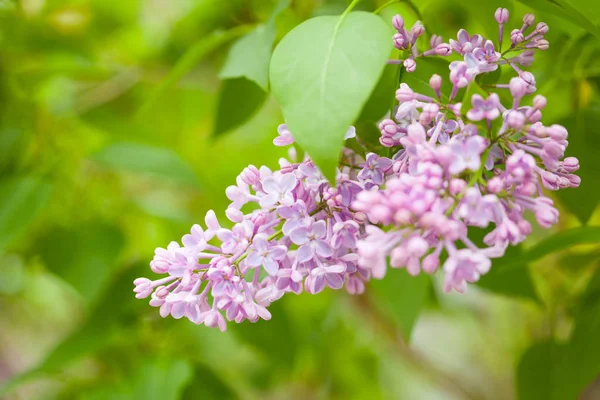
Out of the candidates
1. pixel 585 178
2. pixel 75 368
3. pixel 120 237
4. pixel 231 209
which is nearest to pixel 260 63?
pixel 231 209

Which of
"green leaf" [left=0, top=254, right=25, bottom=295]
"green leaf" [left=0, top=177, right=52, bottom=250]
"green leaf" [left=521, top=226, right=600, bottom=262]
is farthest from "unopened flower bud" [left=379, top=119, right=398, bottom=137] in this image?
"green leaf" [left=0, top=254, right=25, bottom=295]

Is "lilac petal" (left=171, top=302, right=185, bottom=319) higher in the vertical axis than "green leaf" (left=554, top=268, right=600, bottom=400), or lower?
higher

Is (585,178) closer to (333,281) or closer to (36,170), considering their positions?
(333,281)

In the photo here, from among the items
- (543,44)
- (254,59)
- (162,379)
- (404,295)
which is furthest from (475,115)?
(162,379)

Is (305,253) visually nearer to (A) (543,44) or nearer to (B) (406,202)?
(B) (406,202)

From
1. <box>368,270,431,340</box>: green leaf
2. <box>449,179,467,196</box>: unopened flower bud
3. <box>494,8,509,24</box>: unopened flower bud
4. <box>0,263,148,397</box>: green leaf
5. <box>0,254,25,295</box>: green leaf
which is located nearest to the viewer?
<box>449,179,467,196</box>: unopened flower bud

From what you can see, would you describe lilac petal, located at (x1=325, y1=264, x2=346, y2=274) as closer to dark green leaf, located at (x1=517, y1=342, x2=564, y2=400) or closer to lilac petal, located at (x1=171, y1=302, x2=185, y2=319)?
lilac petal, located at (x1=171, y1=302, x2=185, y2=319)

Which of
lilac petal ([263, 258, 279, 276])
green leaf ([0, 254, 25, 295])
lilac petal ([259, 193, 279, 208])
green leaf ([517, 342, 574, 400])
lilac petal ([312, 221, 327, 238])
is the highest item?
lilac petal ([259, 193, 279, 208])
